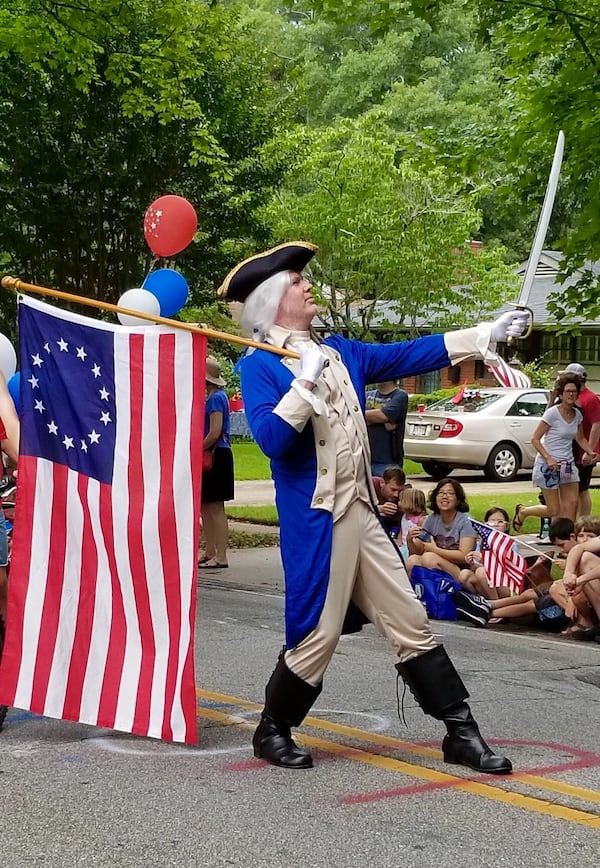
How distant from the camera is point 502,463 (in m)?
21.5

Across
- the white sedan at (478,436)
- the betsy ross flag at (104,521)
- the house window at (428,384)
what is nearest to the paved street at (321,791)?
the betsy ross flag at (104,521)

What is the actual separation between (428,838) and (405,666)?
0.90 metres

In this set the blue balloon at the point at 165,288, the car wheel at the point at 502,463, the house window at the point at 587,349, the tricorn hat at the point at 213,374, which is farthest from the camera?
the house window at the point at 587,349

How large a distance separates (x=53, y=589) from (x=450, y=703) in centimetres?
167

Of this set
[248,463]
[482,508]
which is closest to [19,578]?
[482,508]

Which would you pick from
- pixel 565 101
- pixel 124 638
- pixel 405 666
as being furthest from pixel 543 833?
pixel 565 101

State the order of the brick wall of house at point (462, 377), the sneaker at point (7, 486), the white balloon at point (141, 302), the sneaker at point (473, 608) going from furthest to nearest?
the brick wall of house at point (462, 377), the sneaker at point (473, 608), the white balloon at point (141, 302), the sneaker at point (7, 486)

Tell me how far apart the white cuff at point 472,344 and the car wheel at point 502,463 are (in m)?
16.2

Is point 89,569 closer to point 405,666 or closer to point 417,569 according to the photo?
point 405,666

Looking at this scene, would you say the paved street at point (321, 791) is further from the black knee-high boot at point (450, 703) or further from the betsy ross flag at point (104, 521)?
the betsy ross flag at point (104, 521)

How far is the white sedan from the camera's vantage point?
21.1 metres

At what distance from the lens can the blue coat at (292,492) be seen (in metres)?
4.85

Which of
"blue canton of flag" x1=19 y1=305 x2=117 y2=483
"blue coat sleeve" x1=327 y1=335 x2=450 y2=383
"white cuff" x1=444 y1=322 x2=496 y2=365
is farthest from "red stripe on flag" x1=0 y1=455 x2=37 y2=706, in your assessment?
"white cuff" x1=444 y1=322 x2=496 y2=365

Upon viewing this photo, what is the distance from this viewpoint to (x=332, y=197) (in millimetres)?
28156
